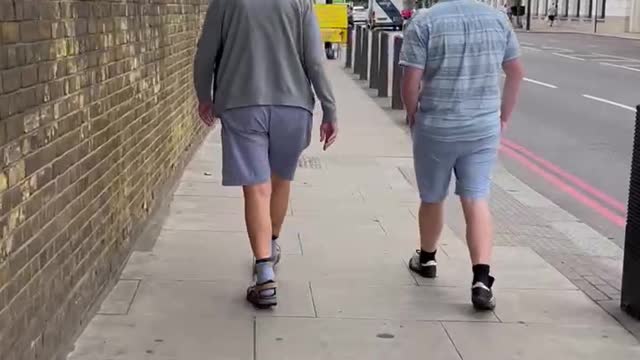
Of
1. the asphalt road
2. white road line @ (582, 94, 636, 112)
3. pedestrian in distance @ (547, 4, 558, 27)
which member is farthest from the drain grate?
pedestrian in distance @ (547, 4, 558, 27)

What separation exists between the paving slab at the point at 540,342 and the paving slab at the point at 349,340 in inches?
4.1

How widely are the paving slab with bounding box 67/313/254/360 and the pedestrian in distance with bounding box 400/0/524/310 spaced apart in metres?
1.27

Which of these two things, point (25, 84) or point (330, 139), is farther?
point (330, 139)

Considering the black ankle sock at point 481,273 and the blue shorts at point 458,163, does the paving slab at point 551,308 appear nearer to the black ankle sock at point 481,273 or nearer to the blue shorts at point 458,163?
the black ankle sock at point 481,273

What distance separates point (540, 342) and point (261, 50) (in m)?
1.92

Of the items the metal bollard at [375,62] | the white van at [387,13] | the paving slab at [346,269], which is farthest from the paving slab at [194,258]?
the white van at [387,13]

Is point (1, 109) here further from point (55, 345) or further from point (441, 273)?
point (441, 273)

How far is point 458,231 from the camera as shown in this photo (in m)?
6.66

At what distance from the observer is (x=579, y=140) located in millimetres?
11961

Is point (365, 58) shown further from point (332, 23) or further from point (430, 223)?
point (430, 223)

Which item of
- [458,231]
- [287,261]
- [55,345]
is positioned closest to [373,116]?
[458,231]

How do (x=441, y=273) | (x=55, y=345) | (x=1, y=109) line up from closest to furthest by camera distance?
(x=1, y=109), (x=55, y=345), (x=441, y=273)

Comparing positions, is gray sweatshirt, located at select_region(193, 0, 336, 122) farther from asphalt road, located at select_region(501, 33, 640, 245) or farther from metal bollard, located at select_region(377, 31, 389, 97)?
metal bollard, located at select_region(377, 31, 389, 97)

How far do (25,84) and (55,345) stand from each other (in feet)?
3.69
